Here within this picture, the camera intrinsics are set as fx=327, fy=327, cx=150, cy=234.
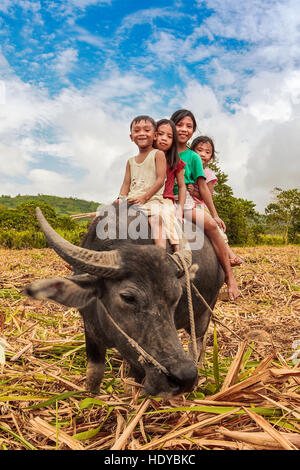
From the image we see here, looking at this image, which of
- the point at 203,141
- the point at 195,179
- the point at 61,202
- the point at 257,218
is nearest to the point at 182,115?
the point at 203,141

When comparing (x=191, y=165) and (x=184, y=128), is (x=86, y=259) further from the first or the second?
(x=184, y=128)

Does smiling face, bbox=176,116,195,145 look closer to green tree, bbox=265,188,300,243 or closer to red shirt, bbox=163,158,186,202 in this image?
red shirt, bbox=163,158,186,202

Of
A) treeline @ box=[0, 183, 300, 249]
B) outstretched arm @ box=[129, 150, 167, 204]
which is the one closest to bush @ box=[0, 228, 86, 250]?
treeline @ box=[0, 183, 300, 249]

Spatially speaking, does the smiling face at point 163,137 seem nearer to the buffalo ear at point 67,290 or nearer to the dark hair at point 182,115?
the dark hair at point 182,115

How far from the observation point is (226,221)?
29.6 metres

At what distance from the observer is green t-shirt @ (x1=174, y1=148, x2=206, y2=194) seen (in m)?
3.34

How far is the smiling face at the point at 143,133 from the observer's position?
9.70ft

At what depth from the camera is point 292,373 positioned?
1.99 m

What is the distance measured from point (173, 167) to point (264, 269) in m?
5.84

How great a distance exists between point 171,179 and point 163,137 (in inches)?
15.7

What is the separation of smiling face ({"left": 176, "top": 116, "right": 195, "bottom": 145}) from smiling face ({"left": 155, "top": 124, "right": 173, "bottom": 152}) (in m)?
0.34

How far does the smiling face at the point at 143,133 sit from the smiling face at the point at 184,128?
54 cm

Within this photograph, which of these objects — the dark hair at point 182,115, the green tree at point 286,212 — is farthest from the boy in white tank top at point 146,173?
the green tree at point 286,212
